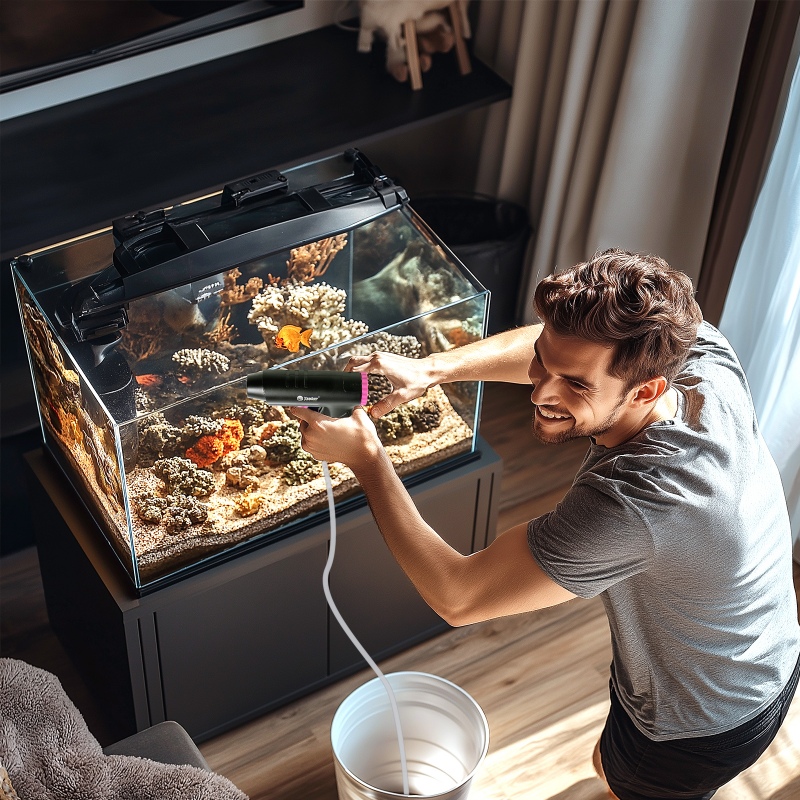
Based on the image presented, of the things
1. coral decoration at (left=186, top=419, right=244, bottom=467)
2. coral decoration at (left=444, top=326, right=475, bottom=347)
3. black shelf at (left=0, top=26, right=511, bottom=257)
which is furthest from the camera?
black shelf at (left=0, top=26, right=511, bottom=257)

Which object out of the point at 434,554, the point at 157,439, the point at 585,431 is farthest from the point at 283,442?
the point at 585,431

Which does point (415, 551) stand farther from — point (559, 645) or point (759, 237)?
point (759, 237)

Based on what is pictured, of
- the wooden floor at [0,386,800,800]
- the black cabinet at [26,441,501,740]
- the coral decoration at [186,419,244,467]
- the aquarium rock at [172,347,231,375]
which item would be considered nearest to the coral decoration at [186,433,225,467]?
the coral decoration at [186,419,244,467]

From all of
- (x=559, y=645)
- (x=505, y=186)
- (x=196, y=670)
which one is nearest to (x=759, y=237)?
(x=505, y=186)

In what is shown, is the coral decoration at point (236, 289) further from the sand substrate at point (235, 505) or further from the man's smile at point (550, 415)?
the man's smile at point (550, 415)

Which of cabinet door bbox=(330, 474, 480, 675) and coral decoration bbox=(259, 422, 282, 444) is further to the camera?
Answer: cabinet door bbox=(330, 474, 480, 675)

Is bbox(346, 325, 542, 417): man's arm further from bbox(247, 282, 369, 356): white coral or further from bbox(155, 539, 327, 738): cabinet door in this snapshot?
bbox(155, 539, 327, 738): cabinet door

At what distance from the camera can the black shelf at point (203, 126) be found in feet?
7.60

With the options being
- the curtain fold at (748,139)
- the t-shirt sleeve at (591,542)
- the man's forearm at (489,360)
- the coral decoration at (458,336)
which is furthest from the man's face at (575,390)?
the curtain fold at (748,139)

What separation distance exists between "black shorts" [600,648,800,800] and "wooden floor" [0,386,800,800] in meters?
→ 0.33

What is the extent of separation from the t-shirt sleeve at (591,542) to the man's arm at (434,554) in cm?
3

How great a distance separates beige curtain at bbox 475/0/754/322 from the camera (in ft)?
7.72

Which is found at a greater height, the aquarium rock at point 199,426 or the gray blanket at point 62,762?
the aquarium rock at point 199,426

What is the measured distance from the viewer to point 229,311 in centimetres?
195
